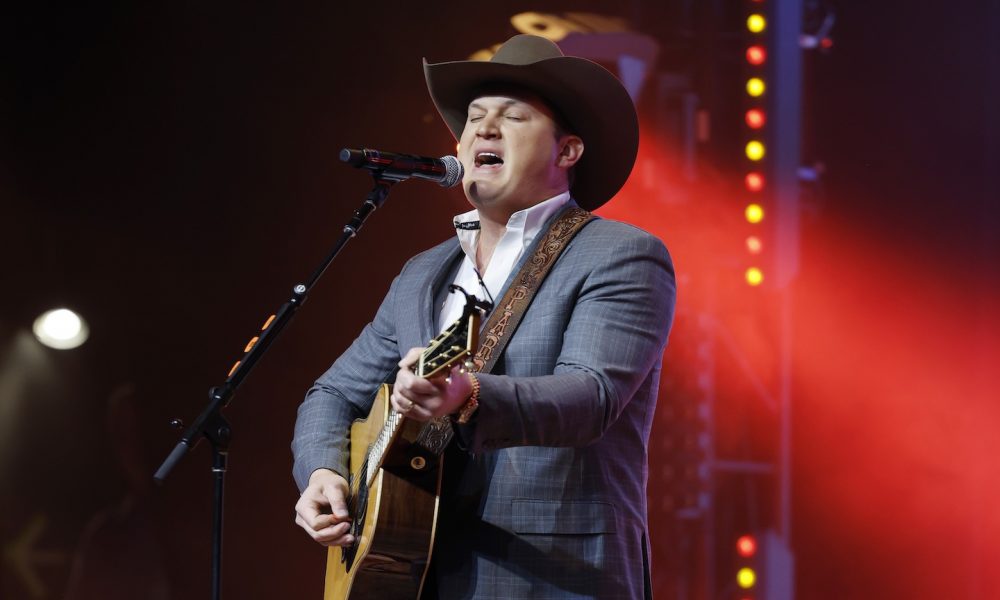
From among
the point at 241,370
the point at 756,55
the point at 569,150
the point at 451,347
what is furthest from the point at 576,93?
the point at 756,55

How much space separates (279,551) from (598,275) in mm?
2518

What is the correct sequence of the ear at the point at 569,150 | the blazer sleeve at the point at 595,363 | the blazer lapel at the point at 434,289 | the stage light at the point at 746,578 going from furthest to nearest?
1. the stage light at the point at 746,578
2. the ear at the point at 569,150
3. the blazer lapel at the point at 434,289
4. the blazer sleeve at the point at 595,363

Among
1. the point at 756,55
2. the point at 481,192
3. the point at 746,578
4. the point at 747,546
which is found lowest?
the point at 746,578

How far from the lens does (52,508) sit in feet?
13.3

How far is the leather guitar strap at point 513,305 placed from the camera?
6.55 ft

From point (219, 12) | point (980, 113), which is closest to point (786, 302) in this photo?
point (980, 113)

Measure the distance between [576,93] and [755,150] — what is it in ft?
5.76

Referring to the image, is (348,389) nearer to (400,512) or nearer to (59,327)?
(400,512)

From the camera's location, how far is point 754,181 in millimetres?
4121

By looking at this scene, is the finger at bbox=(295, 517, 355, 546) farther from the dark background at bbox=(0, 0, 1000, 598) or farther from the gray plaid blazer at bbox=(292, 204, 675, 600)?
the dark background at bbox=(0, 0, 1000, 598)

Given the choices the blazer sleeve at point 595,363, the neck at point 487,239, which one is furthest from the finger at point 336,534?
the neck at point 487,239

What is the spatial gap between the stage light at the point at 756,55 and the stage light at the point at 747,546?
199 cm

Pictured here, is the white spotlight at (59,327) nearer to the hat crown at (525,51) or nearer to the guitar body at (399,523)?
the hat crown at (525,51)

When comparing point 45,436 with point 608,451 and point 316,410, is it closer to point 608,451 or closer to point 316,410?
point 316,410
